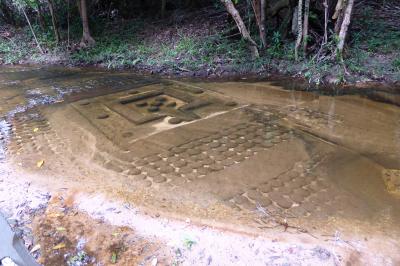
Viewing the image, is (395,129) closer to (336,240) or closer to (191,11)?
(336,240)

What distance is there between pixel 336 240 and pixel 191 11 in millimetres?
8993

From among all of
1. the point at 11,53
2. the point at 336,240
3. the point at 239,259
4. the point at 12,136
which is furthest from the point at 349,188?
the point at 11,53

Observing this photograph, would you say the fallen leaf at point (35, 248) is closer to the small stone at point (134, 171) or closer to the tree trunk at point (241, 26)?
the small stone at point (134, 171)

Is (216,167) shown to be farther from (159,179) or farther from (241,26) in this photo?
(241,26)

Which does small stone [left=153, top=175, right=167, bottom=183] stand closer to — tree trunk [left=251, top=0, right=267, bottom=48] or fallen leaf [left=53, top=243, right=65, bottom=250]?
fallen leaf [left=53, top=243, right=65, bottom=250]

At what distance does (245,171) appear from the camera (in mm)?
3473

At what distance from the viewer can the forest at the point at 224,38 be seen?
6.43m

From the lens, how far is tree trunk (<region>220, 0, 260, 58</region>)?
23.0 ft

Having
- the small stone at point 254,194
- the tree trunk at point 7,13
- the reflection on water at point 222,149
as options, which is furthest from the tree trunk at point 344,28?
the tree trunk at point 7,13

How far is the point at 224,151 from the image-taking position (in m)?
3.87

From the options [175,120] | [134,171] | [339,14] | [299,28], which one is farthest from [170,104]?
[339,14]

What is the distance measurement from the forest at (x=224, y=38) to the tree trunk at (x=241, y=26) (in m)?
0.02

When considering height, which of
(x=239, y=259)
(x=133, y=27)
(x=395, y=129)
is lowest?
(x=239, y=259)

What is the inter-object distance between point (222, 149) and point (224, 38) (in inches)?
188
